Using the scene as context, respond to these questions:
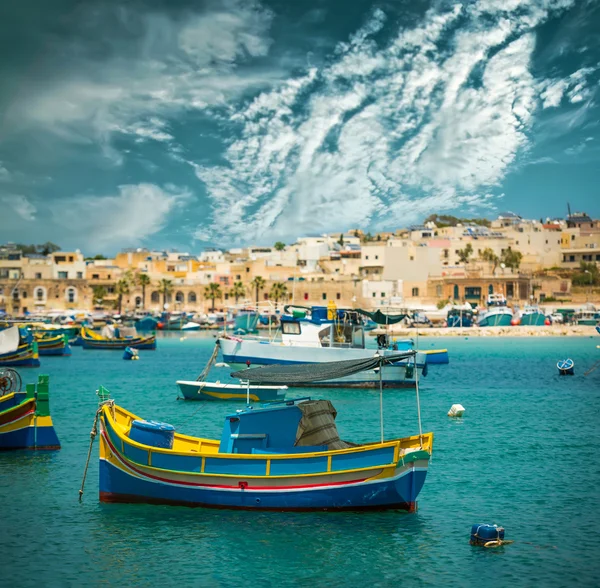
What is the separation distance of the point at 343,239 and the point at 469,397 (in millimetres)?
110778

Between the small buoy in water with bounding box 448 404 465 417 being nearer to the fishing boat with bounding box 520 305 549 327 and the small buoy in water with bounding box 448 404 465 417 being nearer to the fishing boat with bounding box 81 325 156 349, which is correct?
the fishing boat with bounding box 81 325 156 349

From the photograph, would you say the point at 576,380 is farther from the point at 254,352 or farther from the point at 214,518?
the point at 214,518

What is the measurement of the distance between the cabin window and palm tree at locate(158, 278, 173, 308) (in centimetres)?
7860

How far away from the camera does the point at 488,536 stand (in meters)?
13.4

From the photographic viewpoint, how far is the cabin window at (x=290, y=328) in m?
37.1

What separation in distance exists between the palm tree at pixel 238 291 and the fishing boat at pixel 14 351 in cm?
6101

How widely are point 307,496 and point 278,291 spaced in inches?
3705

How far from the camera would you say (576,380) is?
133 ft

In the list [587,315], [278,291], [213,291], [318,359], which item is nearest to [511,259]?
[587,315]

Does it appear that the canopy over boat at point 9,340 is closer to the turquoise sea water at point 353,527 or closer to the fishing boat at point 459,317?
the turquoise sea water at point 353,527

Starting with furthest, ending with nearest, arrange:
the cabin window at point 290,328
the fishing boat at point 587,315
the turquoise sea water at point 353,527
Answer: the fishing boat at point 587,315, the cabin window at point 290,328, the turquoise sea water at point 353,527

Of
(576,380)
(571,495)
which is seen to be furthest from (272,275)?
(571,495)

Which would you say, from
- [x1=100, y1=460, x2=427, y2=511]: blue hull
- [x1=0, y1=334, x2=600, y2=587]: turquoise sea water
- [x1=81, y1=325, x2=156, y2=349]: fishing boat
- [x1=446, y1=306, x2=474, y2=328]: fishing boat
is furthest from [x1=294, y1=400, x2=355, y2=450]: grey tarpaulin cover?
[x1=446, y1=306, x2=474, y2=328]: fishing boat

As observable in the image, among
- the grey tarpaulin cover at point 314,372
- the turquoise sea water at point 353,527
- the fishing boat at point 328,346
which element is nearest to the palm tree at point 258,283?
the fishing boat at point 328,346
